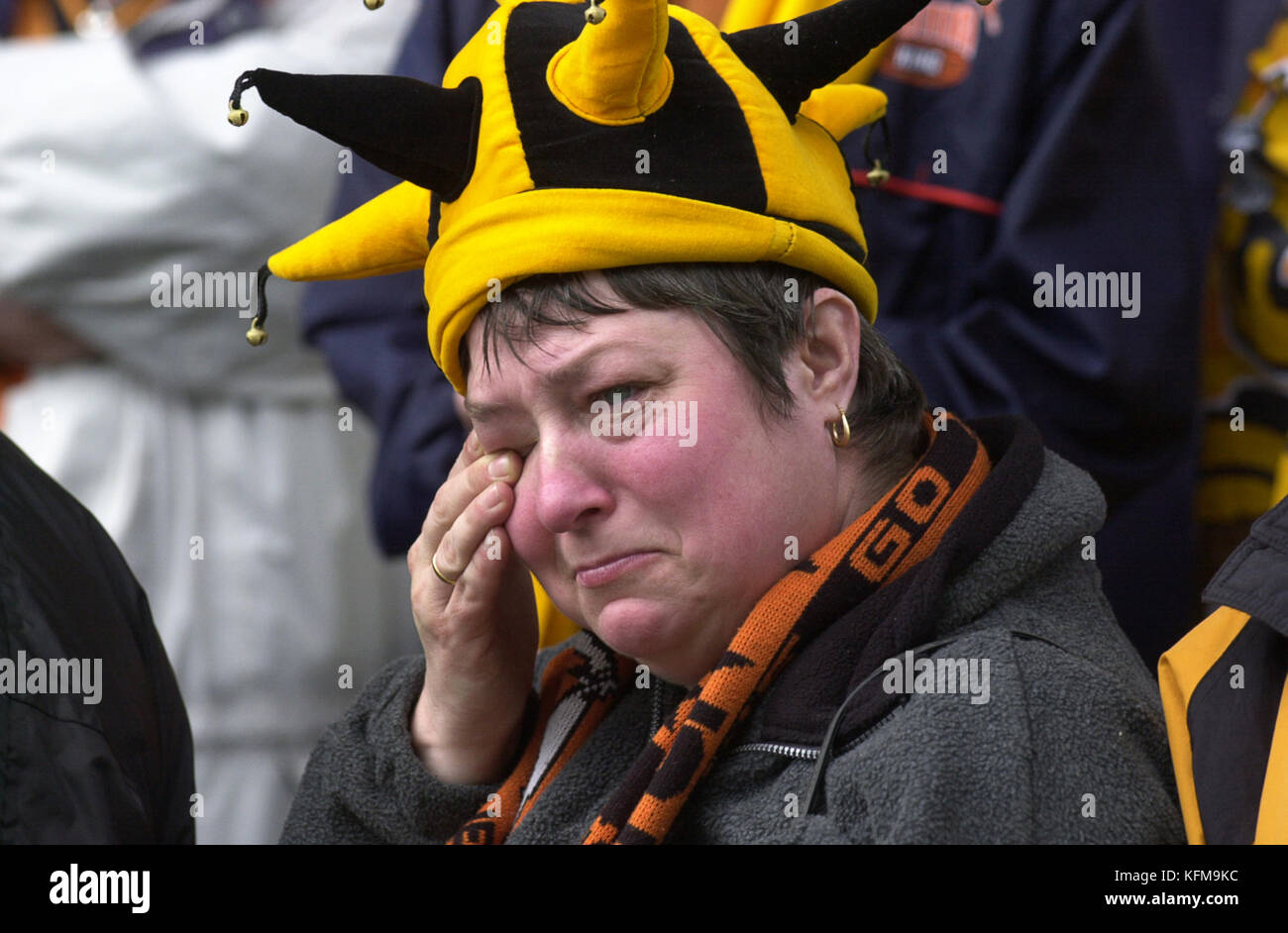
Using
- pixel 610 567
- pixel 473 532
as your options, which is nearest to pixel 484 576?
pixel 473 532

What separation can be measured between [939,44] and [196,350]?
1.37 metres

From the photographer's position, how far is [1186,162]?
7.57 feet

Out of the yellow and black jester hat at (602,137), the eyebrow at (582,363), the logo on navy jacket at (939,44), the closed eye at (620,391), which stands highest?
the logo on navy jacket at (939,44)

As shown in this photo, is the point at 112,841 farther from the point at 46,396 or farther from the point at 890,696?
the point at 46,396

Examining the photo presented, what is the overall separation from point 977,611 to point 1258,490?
1057 mm

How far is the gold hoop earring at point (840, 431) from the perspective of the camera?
54.8 inches

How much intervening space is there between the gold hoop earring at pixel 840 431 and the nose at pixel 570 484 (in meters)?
0.21

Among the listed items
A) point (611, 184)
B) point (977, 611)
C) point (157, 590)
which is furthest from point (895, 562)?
point (157, 590)

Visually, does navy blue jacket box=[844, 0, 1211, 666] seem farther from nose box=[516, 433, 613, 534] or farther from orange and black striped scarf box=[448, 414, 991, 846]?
nose box=[516, 433, 613, 534]

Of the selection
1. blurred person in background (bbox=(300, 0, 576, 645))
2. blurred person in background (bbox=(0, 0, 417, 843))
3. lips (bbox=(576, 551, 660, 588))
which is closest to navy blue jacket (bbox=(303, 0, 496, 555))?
blurred person in background (bbox=(300, 0, 576, 645))

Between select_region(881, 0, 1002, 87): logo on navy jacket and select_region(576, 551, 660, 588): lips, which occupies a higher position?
select_region(881, 0, 1002, 87): logo on navy jacket

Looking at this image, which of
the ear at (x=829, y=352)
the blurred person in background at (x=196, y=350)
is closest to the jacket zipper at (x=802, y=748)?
the ear at (x=829, y=352)

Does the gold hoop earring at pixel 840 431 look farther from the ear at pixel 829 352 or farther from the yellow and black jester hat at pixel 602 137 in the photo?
the yellow and black jester hat at pixel 602 137

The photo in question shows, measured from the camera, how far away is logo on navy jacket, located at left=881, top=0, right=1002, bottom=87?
210 centimetres
